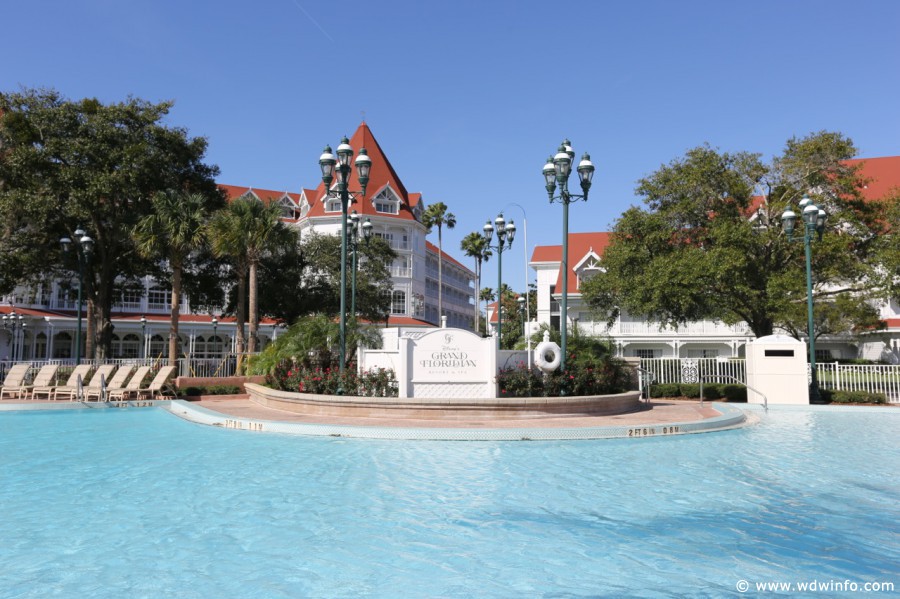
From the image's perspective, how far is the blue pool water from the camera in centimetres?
503

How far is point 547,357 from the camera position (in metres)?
15.2

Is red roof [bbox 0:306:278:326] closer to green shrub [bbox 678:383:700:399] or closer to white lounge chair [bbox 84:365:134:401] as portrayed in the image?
white lounge chair [bbox 84:365:134:401]

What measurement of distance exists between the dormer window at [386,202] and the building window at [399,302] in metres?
8.57

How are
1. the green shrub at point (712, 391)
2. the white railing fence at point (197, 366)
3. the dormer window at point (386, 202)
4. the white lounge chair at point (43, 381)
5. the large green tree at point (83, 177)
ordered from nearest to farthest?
the white lounge chair at point (43, 381) → the green shrub at point (712, 391) → the white railing fence at point (197, 366) → the large green tree at point (83, 177) → the dormer window at point (386, 202)

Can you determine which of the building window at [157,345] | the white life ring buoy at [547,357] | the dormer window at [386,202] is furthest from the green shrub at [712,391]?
the building window at [157,345]

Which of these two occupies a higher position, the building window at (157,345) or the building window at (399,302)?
the building window at (399,302)

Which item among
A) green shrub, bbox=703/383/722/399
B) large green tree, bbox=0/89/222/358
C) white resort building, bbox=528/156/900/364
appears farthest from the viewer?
white resort building, bbox=528/156/900/364

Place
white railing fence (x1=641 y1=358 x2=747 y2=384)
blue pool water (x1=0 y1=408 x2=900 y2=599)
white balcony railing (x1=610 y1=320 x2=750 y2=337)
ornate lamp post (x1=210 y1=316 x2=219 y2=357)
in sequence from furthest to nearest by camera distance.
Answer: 1. ornate lamp post (x1=210 y1=316 x2=219 y2=357)
2. white balcony railing (x1=610 y1=320 x2=750 y2=337)
3. white railing fence (x1=641 y1=358 x2=747 y2=384)
4. blue pool water (x1=0 y1=408 x2=900 y2=599)

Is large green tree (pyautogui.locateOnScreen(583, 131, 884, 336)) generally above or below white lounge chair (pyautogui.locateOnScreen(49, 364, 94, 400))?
above

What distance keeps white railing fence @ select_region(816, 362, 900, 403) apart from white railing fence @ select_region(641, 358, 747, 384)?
2812 millimetres

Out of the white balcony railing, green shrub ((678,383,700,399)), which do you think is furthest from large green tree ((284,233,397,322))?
green shrub ((678,383,700,399))

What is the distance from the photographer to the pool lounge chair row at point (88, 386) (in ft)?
66.3

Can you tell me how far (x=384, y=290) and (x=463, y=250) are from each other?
26048 mm

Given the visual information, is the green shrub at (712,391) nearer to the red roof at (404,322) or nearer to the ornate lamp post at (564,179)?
the ornate lamp post at (564,179)
